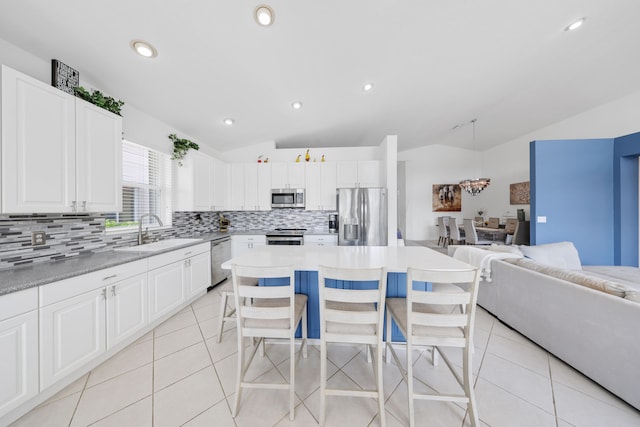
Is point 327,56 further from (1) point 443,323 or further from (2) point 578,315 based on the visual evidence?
(2) point 578,315

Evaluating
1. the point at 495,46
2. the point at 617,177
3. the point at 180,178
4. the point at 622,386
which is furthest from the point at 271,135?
the point at 617,177

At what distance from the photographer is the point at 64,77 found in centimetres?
179

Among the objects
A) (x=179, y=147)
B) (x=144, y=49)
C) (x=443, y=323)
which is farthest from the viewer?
(x=179, y=147)

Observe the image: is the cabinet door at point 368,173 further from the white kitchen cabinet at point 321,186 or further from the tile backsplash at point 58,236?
the tile backsplash at point 58,236

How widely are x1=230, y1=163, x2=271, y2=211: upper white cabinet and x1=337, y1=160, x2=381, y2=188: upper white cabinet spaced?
1.48m

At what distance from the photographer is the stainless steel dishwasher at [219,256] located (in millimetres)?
3281

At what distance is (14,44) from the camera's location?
1655 mm

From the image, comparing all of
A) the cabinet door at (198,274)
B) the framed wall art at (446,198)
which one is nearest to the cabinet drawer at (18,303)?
the cabinet door at (198,274)

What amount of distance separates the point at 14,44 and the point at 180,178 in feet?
6.01

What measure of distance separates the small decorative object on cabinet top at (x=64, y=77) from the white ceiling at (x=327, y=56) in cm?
11

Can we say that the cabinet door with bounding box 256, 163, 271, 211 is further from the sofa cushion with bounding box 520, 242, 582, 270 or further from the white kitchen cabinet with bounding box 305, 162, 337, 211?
the sofa cushion with bounding box 520, 242, 582, 270

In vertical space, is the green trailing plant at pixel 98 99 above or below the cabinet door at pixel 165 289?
above

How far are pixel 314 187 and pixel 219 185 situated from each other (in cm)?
182

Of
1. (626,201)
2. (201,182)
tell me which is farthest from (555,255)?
(201,182)
